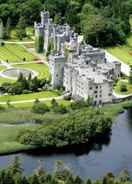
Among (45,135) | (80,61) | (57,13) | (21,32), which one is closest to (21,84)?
(80,61)

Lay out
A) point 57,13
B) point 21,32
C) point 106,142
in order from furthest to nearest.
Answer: point 57,13 → point 21,32 → point 106,142

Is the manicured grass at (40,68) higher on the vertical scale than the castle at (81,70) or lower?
lower

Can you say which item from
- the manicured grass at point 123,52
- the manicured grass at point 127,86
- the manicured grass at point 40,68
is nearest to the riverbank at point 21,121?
the manicured grass at point 127,86

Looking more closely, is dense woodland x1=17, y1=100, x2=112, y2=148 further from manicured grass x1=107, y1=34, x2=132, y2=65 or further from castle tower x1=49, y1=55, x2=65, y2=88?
manicured grass x1=107, y1=34, x2=132, y2=65

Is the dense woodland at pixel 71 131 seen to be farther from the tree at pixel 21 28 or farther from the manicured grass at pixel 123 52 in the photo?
the tree at pixel 21 28

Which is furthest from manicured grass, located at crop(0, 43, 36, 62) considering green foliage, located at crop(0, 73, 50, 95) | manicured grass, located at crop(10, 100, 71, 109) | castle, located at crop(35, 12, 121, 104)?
manicured grass, located at crop(10, 100, 71, 109)

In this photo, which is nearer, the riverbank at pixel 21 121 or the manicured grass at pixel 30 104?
the riverbank at pixel 21 121

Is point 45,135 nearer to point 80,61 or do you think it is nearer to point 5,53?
point 80,61
